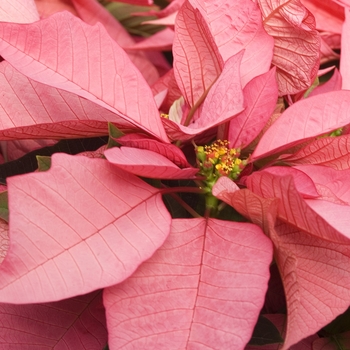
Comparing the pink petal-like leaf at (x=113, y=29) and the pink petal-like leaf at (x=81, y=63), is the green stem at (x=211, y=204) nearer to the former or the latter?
the pink petal-like leaf at (x=81, y=63)

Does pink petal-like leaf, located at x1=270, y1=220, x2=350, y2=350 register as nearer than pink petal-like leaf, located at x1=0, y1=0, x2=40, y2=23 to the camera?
Yes

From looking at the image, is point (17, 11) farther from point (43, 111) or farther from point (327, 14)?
point (327, 14)

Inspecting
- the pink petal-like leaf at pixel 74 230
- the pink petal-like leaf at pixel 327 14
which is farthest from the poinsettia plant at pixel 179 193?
the pink petal-like leaf at pixel 327 14

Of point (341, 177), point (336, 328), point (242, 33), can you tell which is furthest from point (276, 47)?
point (336, 328)

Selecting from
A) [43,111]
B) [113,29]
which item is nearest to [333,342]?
[43,111]

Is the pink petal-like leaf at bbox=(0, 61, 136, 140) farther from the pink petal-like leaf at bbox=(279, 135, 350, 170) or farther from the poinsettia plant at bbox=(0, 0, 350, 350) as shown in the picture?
the pink petal-like leaf at bbox=(279, 135, 350, 170)

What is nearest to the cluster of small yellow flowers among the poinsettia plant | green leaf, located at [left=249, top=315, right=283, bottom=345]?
the poinsettia plant

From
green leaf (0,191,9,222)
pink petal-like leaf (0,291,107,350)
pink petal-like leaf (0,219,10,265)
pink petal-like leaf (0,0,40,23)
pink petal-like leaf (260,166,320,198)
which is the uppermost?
pink petal-like leaf (0,0,40,23)

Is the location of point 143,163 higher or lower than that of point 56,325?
higher
